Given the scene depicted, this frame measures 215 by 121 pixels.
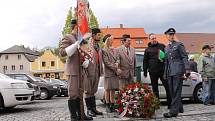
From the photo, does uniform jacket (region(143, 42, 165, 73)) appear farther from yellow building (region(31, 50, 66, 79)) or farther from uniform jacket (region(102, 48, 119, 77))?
yellow building (region(31, 50, 66, 79))

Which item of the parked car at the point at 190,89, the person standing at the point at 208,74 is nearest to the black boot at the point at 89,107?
the parked car at the point at 190,89

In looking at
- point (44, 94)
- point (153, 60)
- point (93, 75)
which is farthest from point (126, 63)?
point (44, 94)

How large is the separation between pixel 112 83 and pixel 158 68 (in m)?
1.29

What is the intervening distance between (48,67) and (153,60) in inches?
2898

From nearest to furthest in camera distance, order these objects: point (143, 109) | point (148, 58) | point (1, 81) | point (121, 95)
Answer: point (143, 109)
point (121, 95)
point (148, 58)
point (1, 81)

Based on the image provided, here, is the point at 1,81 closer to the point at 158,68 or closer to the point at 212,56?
the point at 158,68

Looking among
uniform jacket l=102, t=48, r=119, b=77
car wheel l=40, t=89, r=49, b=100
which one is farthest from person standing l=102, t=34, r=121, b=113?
car wheel l=40, t=89, r=49, b=100

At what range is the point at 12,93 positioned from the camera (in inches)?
426

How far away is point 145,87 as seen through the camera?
845cm

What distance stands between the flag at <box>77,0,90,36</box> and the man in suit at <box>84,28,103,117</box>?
1.18 metres

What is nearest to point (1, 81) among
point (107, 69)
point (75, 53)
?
point (107, 69)

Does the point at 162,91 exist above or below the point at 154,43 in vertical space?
below

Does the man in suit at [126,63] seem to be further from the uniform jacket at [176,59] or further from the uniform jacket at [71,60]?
the uniform jacket at [71,60]

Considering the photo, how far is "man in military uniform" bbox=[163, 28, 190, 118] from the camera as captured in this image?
8.30 m
